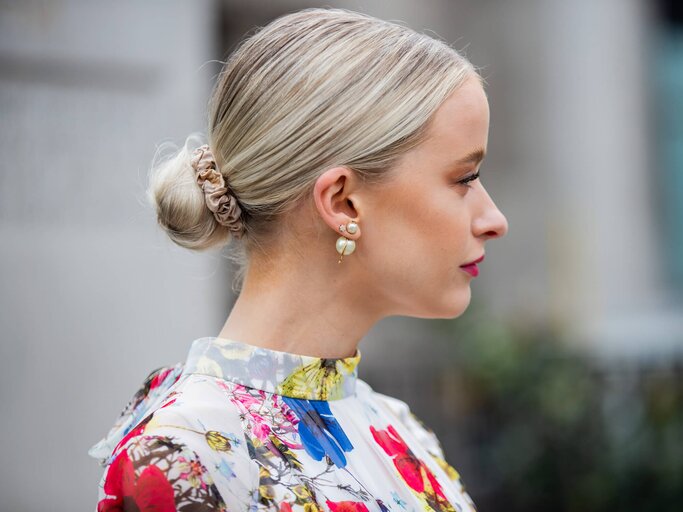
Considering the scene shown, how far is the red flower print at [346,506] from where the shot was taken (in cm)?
151

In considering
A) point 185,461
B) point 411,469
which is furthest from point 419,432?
point 185,461

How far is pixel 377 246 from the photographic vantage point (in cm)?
171

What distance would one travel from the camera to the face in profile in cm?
169

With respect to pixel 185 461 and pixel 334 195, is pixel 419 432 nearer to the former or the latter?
pixel 334 195

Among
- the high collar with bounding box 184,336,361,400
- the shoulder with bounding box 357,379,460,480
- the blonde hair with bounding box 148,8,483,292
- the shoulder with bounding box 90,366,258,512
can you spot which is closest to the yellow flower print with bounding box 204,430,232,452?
the shoulder with bounding box 90,366,258,512

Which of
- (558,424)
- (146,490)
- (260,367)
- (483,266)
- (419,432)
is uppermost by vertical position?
(260,367)

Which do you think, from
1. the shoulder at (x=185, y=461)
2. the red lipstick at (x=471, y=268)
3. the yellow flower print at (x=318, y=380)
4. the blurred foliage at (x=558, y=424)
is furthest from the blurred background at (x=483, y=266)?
the shoulder at (x=185, y=461)

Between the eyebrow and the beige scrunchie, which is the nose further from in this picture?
the beige scrunchie

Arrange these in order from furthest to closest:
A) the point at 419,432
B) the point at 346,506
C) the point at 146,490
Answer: the point at 419,432
the point at 346,506
the point at 146,490

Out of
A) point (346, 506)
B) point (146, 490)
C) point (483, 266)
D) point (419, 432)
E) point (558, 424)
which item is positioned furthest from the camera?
point (483, 266)

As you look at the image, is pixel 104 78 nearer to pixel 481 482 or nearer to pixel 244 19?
pixel 244 19

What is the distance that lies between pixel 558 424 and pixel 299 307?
3757 mm

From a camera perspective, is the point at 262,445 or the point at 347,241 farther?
the point at 347,241

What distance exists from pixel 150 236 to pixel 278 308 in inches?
108
